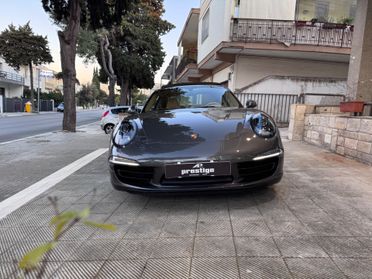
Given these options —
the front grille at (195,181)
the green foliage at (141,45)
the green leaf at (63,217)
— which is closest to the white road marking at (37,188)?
the front grille at (195,181)

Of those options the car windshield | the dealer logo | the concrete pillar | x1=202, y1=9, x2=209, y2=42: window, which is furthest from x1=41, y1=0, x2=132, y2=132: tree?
the dealer logo

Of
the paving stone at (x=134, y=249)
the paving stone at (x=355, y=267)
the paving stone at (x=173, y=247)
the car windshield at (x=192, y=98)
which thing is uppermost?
the car windshield at (x=192, y=98)

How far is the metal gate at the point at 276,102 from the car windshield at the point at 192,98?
7478mm

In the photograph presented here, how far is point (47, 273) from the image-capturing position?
202 centimetres

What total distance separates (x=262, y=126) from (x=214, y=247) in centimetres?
143

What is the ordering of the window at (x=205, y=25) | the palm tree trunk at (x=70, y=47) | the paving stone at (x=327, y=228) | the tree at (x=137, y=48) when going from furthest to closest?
the tree at (x=137, y=48) → the window at (x=205, y=25) → the palm tree trunk at (x=70, y=47) → the paving stone at (x=327, y=228)

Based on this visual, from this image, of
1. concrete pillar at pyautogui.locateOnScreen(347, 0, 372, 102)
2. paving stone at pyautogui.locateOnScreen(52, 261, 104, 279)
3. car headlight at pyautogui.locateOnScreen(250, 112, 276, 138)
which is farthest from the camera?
concrete pillar at pyautogui.locateOnScreen(347, 0, 372, 102)

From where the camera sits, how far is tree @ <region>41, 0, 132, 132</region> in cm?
1152

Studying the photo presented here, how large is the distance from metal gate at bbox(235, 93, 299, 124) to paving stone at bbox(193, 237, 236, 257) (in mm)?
9960

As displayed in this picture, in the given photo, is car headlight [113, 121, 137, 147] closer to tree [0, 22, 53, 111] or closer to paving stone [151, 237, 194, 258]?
paving stone [151, 237, 194, 258]

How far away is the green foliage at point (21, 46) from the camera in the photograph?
1270 inches

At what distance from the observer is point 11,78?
134 ft

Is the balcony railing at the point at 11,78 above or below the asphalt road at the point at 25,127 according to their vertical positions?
above

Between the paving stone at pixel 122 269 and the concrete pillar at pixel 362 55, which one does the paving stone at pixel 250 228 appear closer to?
the paving stone at pixel 122 269
